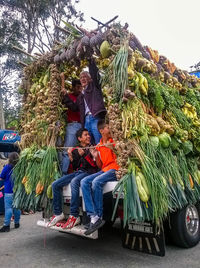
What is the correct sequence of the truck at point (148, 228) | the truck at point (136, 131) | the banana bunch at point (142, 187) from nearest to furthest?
1. the banana bunch at point (142, 187)
2. the truck at point (136, 131)
3. the truck at point (148, 228)

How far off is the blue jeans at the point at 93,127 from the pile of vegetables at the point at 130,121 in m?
0.46

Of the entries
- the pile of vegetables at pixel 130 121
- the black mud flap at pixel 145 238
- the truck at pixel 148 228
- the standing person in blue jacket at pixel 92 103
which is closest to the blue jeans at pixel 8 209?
the pile of vegetables at pixel 130 121

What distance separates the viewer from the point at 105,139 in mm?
4680

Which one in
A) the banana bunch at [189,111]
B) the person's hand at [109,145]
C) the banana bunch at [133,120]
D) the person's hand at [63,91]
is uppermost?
the person's hand at [63,91]

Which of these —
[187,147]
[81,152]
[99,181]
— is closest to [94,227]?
[99,181]

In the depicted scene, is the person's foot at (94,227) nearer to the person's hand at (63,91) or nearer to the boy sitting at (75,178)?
the boy sitting at (75,178)

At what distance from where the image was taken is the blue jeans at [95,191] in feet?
13.4

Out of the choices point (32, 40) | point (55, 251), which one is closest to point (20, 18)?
point (32, 40)

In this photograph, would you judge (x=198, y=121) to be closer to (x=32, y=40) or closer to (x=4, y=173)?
(x=4, y=173)

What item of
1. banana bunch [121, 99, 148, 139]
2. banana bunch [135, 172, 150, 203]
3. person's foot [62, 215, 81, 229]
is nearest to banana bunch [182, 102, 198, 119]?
banana bunch [121, 99, 148, 139]

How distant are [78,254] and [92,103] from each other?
2.39 metres

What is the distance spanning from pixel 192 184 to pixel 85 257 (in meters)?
1.92

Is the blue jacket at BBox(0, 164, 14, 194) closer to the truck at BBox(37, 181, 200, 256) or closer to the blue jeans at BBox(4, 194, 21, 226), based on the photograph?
the blue jeans at BBox(4, 194, 21, 226)

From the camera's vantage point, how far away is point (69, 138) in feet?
17.6
